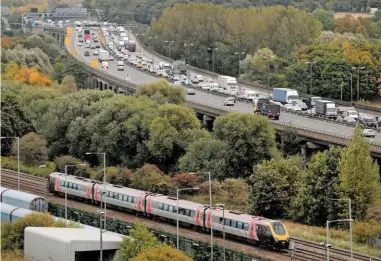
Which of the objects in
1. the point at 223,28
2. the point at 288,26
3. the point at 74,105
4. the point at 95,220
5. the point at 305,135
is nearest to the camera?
the point at 95,220

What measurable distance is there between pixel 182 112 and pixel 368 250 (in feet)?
92.2

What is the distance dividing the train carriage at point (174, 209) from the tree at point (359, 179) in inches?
316

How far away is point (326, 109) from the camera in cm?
9719

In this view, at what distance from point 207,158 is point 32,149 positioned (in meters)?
16.2

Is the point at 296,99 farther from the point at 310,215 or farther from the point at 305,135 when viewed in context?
the point at 310,215

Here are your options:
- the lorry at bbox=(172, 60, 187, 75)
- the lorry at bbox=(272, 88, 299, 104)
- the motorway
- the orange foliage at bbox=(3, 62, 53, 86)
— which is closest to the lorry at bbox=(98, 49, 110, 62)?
the motorway

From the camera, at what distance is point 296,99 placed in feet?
348

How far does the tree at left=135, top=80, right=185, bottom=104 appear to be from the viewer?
93.4 m

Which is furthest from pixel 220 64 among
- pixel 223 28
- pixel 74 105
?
pixel 74 105

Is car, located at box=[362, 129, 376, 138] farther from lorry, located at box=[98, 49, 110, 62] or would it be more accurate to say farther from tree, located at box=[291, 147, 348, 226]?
lorry, located at box=[98, 49, 110, 62]

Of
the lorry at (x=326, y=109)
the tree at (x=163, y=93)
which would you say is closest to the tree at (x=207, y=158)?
the tree at (x=163, y=93)

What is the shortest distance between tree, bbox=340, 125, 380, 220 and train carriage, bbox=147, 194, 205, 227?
26.4ft

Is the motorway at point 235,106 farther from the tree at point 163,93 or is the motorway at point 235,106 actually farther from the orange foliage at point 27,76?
the orange foliage at point 27,76

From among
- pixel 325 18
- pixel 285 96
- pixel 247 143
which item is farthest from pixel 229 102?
pixel 325 18
